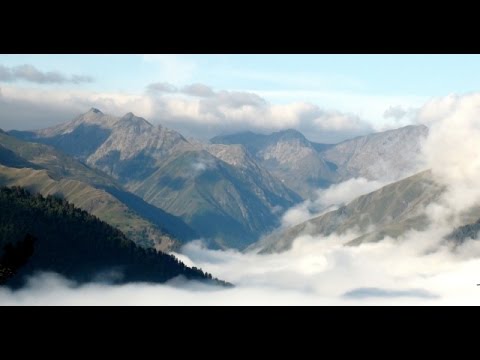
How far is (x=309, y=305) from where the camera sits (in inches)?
283
